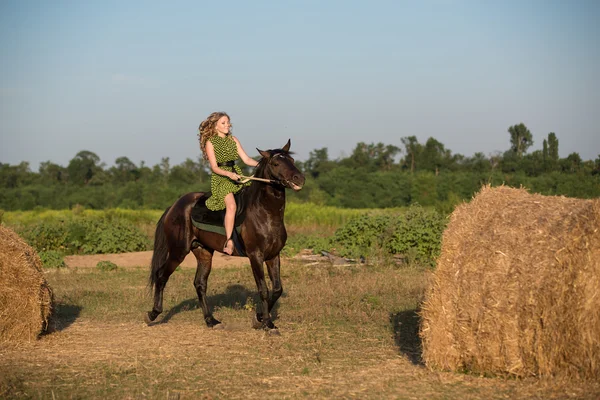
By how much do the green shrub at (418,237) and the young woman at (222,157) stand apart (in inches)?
299

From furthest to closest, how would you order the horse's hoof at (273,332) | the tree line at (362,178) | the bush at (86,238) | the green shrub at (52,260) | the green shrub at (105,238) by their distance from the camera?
the tree line at (362,178)
the green shrub at (105,238)
the bush at (86,238)
the green shrub at (52,260)
the horse's hoof at (273,332)

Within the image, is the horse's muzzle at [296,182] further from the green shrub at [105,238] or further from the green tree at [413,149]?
the green tree at [413,149]

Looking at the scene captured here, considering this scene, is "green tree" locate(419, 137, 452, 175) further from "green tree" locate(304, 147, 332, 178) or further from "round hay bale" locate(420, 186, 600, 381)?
"round hay bale" locate(420, 186, 600, 381)

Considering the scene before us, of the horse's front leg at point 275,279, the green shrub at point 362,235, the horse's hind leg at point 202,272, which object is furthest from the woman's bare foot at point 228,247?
the green shrub at point 362,235

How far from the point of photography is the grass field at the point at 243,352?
5945 millimetres

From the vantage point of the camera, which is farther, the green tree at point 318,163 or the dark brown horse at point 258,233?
the green tree at point 318,163

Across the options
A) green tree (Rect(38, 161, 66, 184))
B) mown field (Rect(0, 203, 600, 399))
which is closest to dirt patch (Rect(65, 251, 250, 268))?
mown field (Rect(0, 203, 600, 399))

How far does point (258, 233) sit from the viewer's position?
8.93 meters

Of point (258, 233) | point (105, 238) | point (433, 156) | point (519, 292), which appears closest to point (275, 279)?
point (258, 233)

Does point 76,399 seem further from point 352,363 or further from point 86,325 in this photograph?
point 86,325

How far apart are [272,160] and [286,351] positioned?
98.2 inches

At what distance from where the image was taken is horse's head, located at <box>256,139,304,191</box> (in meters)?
8.35

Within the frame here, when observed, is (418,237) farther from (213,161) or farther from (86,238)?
(86,238)

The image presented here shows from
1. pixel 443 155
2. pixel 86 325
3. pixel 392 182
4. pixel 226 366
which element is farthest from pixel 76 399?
pixel 443 155
